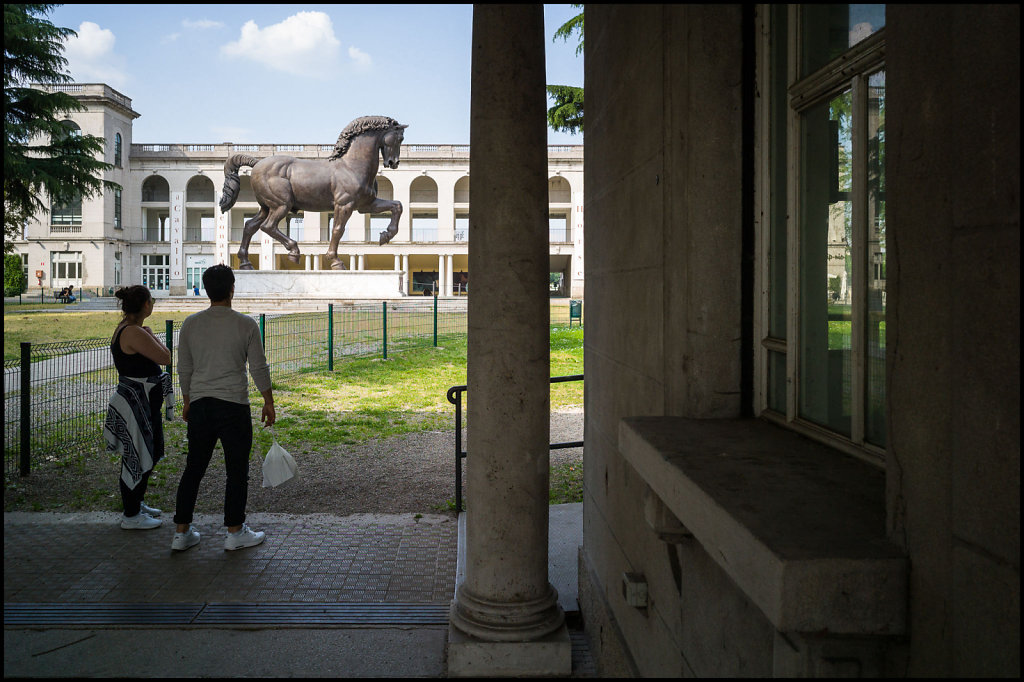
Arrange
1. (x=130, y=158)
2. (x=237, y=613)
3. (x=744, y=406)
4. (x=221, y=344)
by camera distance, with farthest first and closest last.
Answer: (x=130, y=158)
(x=221, y=344)
(x=237, y=613)
(x=744, y=406)

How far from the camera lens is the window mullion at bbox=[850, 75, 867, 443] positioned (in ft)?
6.31

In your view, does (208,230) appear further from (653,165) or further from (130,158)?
(653,165)

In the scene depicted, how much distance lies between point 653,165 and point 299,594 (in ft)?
10.5

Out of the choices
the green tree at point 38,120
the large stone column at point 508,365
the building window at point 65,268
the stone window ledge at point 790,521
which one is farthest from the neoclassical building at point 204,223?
the stone window ledge at point 790,521

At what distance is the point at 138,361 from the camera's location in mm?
5340

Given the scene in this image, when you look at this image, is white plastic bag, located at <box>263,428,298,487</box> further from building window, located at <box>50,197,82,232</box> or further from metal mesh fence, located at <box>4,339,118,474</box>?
building window, located at <box>50,197,82,232</box>

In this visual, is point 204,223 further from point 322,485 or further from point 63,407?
point 322,485

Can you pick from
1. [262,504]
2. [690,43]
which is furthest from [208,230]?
[690,43]

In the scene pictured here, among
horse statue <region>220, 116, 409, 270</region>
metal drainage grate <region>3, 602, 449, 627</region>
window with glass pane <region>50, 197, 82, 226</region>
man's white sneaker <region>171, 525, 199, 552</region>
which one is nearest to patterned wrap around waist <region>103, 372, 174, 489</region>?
man's white sneaker <region>171, 525, 199, 552</region>

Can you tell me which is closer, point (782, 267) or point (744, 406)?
point (782, 267)

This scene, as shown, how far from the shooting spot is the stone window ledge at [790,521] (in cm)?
118

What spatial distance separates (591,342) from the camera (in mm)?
4348

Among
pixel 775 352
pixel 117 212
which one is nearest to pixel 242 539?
pixel 775 352

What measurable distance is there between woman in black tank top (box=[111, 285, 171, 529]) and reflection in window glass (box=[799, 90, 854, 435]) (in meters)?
4.42
